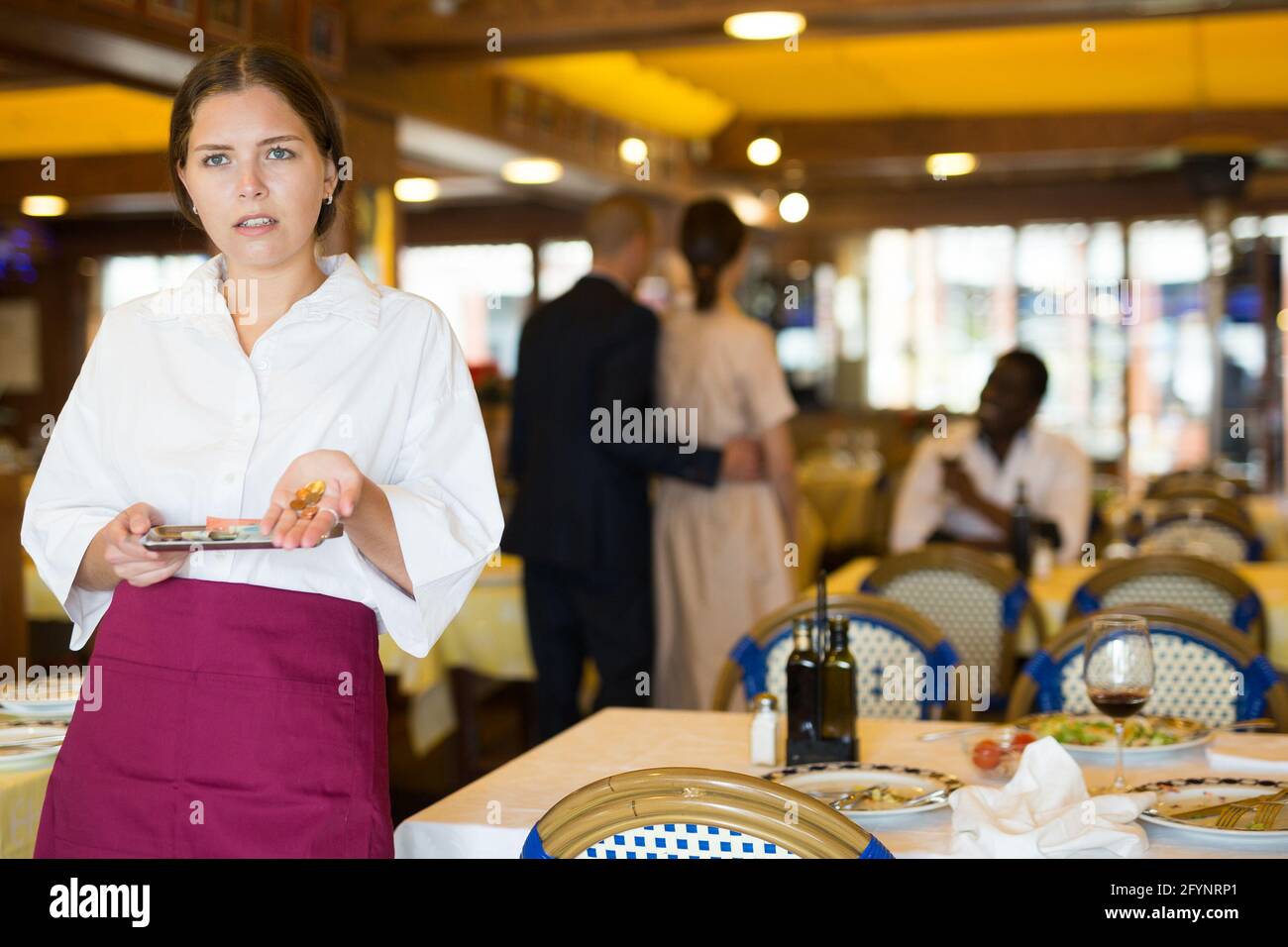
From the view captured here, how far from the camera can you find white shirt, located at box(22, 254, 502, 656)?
1.62 m

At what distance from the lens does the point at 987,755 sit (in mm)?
2084

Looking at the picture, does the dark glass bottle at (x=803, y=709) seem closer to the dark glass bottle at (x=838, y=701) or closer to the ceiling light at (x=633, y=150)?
the dark glass bottle at (x=838, y=701)

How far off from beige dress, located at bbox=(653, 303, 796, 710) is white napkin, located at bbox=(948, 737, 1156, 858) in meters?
2.55

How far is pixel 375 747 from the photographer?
162cm

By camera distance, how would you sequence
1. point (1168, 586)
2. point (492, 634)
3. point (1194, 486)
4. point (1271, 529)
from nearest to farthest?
point (1168, 586) → point (492, 634) → point (1194, 486) → point (1271, 529)

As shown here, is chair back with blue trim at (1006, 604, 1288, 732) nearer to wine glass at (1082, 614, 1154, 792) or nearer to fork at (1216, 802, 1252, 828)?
wine glass at (1082, 614, 1154, 792)

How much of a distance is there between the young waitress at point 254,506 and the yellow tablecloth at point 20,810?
1.01ft

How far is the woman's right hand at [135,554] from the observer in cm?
153

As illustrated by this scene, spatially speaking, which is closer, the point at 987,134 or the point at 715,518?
the point at 715,518

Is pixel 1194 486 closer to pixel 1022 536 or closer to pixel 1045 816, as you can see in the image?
pixel 1022 536

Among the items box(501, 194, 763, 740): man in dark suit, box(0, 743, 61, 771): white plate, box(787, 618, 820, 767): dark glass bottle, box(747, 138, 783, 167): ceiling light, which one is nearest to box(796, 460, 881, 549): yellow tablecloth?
box(747, 138, 783, 167): ceiling light

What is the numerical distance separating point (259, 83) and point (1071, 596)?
102 inches

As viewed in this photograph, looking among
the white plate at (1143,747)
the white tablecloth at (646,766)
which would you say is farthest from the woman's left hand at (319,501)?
the white plate at (1143,747)

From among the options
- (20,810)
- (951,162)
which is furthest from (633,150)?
(20,810)
